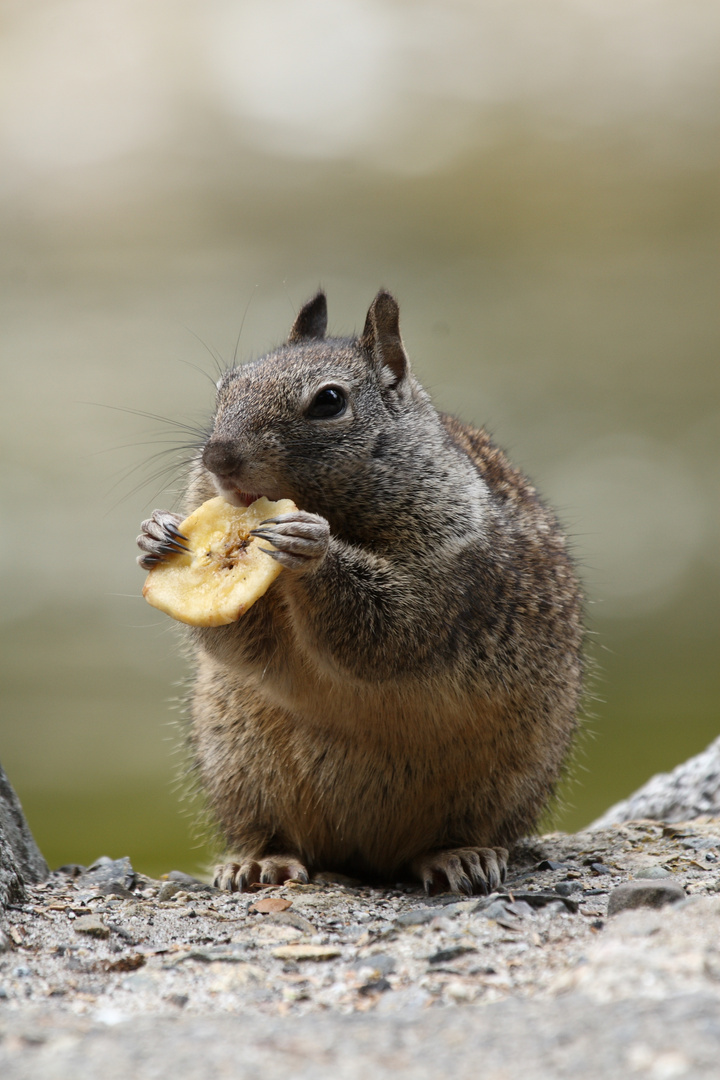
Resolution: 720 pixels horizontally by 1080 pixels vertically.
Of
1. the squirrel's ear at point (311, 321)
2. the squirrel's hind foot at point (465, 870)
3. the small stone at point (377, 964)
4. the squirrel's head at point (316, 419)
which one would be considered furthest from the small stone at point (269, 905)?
the squirrel's ear at point (311, 321)

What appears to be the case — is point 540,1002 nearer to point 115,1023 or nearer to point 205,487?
point 115,1023

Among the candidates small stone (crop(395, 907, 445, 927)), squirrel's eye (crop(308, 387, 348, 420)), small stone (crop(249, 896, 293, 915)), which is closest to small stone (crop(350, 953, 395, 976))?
small stone (crop(395, 907, 445, 927))

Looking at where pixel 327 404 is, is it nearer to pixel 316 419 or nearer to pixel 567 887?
pixel 316 419

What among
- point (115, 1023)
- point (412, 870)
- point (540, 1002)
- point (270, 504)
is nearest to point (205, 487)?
point (270, 504)

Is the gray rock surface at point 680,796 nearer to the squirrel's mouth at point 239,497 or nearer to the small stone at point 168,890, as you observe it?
the small stone at point 168,890

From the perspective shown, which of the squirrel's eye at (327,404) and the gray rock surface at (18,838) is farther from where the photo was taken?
the gray rock surface at (18,838)

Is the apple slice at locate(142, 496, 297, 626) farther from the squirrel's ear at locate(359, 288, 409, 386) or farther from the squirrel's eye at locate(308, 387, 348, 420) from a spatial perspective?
the squirrel's ear at locate(359, 288, 409, 386)

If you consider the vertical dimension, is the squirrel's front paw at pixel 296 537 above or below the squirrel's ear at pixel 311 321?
below
